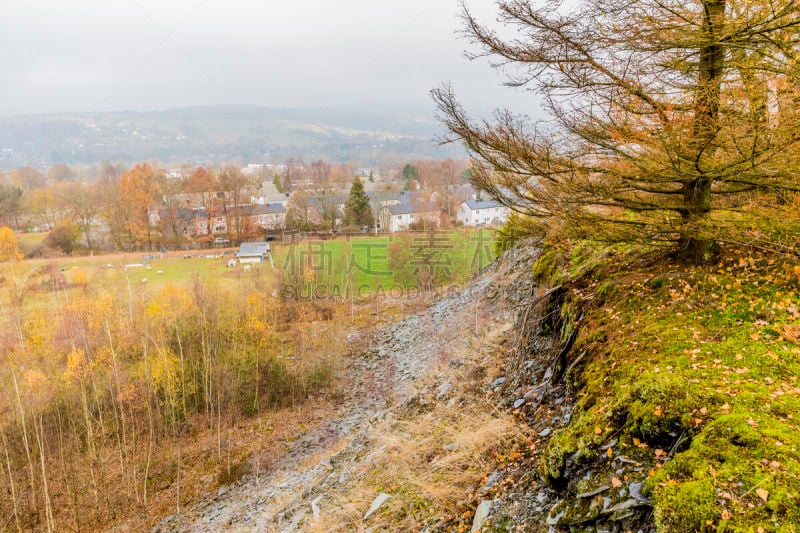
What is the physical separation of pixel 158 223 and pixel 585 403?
44578 millimetres

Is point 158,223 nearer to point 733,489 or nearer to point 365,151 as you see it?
point 733,489

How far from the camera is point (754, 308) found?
4.87 m

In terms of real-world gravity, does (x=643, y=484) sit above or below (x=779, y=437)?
below

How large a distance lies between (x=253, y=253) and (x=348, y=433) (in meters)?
25.1

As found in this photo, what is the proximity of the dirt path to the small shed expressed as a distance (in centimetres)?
1575

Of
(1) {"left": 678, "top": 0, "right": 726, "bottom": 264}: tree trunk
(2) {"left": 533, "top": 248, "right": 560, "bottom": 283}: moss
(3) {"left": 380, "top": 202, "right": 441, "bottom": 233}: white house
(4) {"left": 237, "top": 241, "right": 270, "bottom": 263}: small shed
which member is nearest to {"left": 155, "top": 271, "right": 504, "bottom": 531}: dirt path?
(2) {"left": 533, "top": 248, "right": 560, "bottom": 283}: moss

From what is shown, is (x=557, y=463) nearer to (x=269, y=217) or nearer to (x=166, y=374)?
(x=166, y=374)

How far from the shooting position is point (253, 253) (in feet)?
117

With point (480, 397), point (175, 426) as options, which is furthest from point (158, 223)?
point (480, 397)

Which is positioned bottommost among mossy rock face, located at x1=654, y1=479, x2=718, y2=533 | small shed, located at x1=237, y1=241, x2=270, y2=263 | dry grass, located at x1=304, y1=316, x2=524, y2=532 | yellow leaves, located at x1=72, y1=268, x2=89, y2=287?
dry grass, located at x1=304, y1=316, x2=524, y2=532

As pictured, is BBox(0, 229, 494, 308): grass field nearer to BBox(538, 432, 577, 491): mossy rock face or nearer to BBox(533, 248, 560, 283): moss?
BBox(533, 248, 560, 283): moss

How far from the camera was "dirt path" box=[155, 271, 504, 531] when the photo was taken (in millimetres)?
9398

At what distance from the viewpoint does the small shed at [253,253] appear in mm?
35031

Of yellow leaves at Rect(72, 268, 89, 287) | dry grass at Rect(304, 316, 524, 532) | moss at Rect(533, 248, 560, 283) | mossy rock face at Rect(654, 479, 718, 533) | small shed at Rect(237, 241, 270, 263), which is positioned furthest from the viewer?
small shed at Rect(237, 241, 270, 263)
